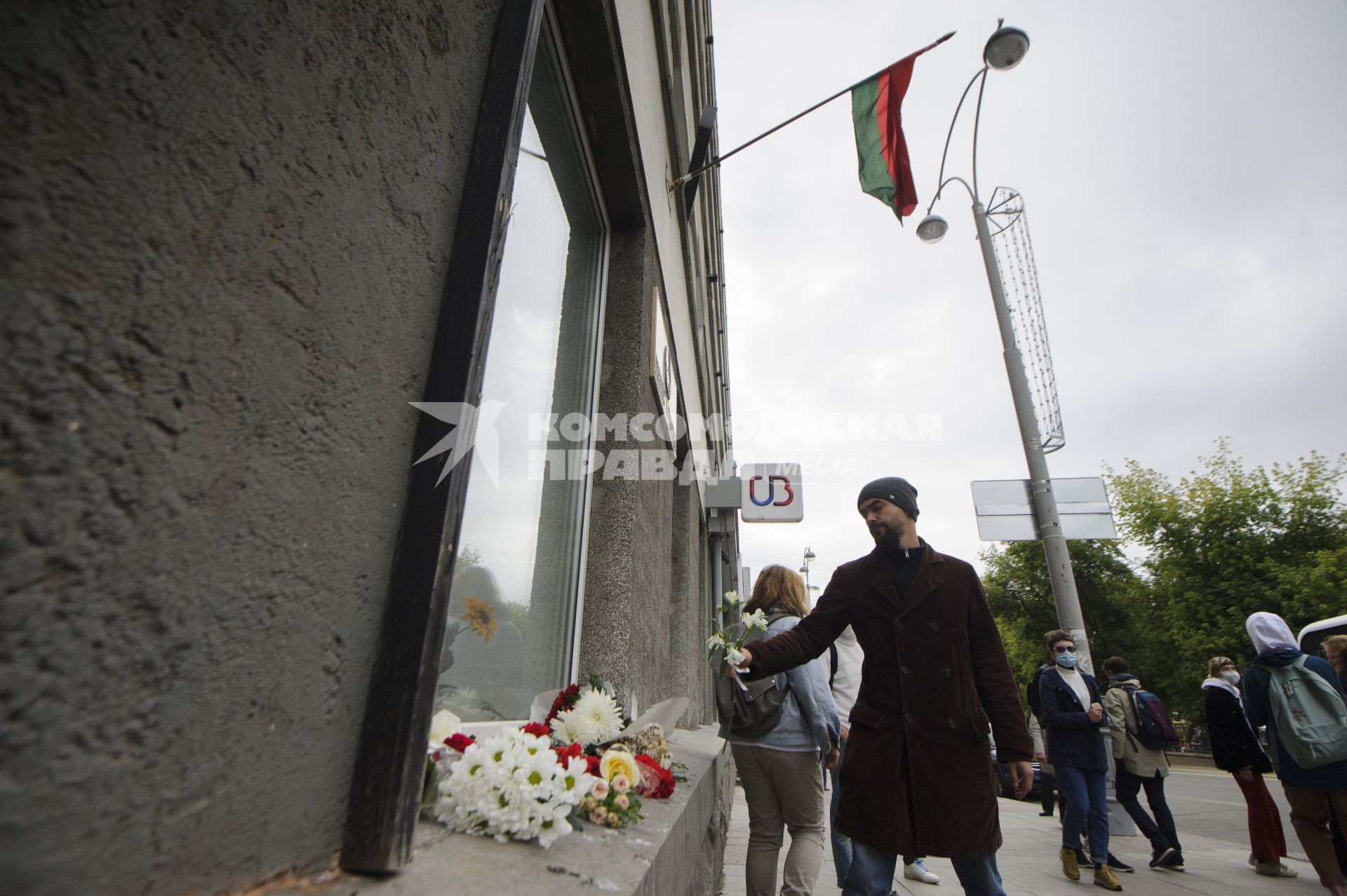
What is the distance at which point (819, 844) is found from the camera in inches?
137

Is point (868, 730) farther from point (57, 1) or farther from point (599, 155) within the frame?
point (57, 1)

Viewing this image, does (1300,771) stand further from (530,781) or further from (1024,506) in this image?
(530,781)

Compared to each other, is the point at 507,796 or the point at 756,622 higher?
the point at 756,622

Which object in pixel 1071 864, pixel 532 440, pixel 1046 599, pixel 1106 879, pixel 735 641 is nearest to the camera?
pixel 532 440

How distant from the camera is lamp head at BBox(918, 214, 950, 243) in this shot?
851cm

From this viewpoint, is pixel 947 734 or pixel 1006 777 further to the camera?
pixel 1006 777

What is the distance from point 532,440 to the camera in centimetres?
244

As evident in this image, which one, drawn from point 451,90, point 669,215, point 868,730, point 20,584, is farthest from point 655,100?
point 20,584

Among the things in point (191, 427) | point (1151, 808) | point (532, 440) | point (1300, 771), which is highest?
point (532, 440)

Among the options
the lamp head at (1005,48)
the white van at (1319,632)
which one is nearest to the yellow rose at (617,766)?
the lamp head at (1005,48)

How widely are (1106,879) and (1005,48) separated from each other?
23.8 feet

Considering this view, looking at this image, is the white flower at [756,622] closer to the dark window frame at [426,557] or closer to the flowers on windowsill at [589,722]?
the flowers on windowsill at [589,722]

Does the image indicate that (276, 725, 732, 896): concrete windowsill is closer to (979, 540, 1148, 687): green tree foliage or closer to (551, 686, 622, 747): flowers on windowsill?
(551, 686, 622, 747): flowers on windowsill

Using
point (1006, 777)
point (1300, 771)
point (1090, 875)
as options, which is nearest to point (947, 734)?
point (1300, 771)
